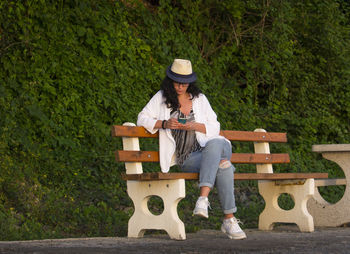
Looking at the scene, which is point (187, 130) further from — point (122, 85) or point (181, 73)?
point (122, 85)

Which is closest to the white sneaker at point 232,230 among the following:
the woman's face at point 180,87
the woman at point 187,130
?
the woman at point 187,130

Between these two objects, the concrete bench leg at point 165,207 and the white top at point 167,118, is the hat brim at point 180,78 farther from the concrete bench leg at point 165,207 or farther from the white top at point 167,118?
the concrete bench leg at point 165,207

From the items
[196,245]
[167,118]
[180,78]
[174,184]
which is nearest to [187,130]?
[167,118]

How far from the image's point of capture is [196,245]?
536 centimetres

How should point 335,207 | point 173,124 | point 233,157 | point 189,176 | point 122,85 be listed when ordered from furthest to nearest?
point 122,85, point 335,207, point 233,157, point 173,124, point 189,176

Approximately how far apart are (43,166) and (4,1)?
7.88 ft

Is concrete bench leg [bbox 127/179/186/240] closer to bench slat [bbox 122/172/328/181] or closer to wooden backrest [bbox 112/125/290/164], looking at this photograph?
bench slat [bbox 122/172/328/181]

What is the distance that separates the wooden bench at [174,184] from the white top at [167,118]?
0.39 ft

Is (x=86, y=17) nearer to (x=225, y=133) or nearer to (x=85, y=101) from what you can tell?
(x=85, y=101)

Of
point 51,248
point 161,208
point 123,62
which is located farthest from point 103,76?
point 51,248

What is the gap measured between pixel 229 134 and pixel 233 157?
0.75 ft

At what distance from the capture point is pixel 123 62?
1052 centimetres

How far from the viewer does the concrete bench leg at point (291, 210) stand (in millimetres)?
7023

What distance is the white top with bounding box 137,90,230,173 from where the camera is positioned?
6254mm
